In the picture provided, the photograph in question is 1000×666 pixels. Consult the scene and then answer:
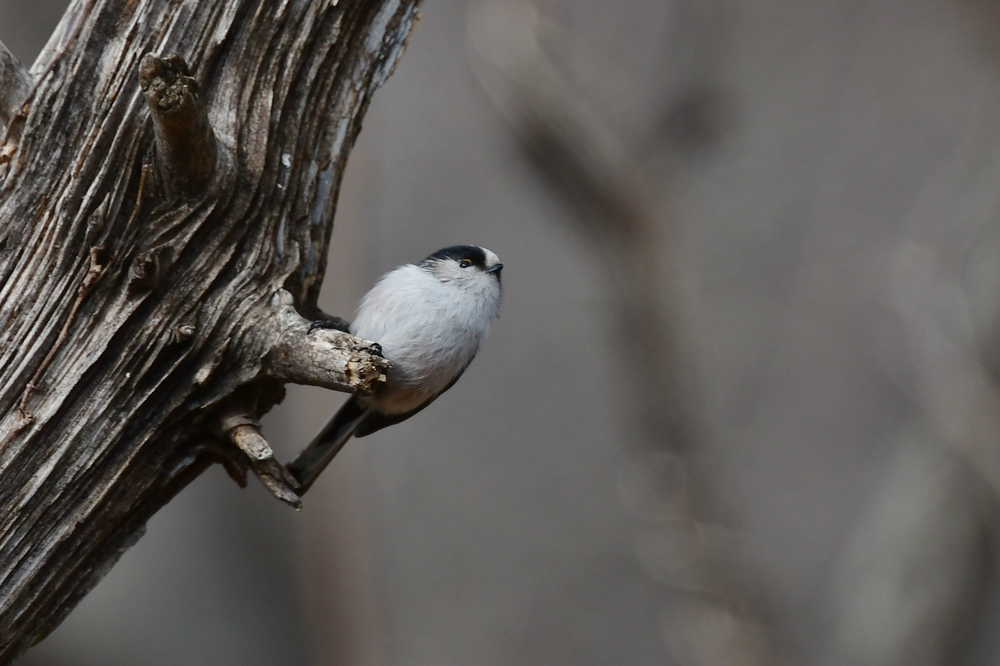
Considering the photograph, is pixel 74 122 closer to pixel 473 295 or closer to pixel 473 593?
pixel 473 295

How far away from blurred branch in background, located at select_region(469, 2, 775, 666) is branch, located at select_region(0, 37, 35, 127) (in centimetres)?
250

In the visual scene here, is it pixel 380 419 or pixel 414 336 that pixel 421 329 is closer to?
pixel 414 336

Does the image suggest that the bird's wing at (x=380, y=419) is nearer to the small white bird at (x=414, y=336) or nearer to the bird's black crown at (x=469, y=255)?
the small white bird at (x=414, y=336)

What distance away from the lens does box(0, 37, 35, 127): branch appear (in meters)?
1.99

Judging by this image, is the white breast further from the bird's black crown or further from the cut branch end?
the cut branch end

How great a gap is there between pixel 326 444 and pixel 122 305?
2.75 ft

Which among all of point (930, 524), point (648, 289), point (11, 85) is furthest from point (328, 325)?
point (930, 524)

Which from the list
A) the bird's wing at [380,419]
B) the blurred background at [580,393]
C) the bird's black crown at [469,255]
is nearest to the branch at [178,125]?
the bird's wing at [380,419]

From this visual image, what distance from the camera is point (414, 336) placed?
104 inches

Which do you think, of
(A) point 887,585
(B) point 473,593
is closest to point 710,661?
(A) point 887,585

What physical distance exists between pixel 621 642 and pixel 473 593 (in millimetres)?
1023

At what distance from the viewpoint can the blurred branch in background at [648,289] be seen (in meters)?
4.11

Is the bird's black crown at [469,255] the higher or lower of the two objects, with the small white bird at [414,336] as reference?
higher

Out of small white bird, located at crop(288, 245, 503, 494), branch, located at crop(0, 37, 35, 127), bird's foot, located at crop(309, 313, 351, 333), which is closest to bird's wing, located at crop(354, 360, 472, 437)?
small white bird, located at crop(288, 245, 503, 494)
